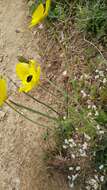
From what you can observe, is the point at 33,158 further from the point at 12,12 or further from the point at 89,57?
the point at 12,12

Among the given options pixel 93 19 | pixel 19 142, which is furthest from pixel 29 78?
pixel 93 19

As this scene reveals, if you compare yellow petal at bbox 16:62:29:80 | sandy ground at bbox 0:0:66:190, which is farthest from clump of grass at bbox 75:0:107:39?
yellow petal at bbox 16:62:29:80

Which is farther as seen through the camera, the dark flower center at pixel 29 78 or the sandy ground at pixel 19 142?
the sandy ground at pixel 19 142

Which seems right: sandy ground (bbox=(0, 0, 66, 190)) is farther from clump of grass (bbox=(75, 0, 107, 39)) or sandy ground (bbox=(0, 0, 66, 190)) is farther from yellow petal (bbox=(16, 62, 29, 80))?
yellow petal (bbox=(16, 62, 29, 80))

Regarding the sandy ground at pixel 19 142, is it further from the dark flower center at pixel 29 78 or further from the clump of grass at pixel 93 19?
the dark flower center at pixel 29 78

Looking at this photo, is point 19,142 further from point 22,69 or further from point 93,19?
point 93,19

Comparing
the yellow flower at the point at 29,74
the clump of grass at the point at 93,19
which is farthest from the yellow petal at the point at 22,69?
the clump of grass at the point at 93,19
